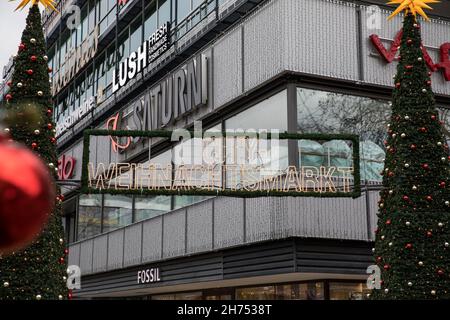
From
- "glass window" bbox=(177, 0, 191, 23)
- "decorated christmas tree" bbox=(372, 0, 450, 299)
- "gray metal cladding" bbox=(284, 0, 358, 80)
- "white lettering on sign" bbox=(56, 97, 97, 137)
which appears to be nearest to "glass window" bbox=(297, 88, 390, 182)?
"gray metal cladding" bbox=(284, 0, 358, 80)

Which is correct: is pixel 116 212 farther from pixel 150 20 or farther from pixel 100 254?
pixel 150 20

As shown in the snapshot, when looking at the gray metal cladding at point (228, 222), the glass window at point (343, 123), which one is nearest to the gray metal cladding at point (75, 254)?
the gray metal cladding at point (228, 222)

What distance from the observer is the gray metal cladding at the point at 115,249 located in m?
20.0

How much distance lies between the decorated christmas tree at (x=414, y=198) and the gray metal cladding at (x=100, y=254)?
41.2ft

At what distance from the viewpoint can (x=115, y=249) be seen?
20.5m

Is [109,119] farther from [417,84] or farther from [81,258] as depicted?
[417,84]

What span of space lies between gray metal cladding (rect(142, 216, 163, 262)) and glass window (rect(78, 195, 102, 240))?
502cm

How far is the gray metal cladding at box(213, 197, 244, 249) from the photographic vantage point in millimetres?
14055

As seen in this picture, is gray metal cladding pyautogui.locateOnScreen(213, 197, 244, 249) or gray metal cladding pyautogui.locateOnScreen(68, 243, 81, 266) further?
gray metal cladding pyautogui.locateOnScreen(68, 243, 81, 266)

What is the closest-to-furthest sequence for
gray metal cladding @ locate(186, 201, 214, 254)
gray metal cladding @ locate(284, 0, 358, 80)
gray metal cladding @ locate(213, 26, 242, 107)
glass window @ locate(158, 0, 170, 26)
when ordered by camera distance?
gray metal cladding @ locate(284, 0, 358, 80)
gray metal cladding @ locate(213, 26, 242, 107)
gray metal cladding @ locate(186, 201, 214, 254)
glass window @ locate(158, 0, 170, 26)

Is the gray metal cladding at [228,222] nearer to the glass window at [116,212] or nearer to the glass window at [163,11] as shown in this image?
the glass window at [116,212]

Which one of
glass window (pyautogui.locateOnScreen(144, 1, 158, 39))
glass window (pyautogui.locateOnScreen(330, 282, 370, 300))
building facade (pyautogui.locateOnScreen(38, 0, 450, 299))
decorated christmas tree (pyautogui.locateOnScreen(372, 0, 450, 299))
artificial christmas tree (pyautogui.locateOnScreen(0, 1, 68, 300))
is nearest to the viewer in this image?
decorated christmas tree (pyautogui.locateOnScreen(372, 0, 450, 299))

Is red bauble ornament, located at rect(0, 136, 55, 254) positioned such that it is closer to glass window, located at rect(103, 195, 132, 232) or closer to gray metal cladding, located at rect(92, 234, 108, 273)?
glass window, located at rect(103, 195, 132, 232)
